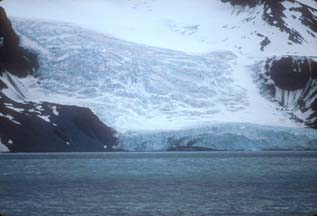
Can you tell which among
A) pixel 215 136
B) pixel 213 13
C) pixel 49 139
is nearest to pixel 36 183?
pixel 215 136

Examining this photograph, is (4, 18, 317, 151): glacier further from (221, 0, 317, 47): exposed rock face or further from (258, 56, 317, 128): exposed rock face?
(221, 0, 317, 47): exposed rock face

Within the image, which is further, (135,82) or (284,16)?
(284,16)

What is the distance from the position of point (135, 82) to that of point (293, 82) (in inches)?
1398

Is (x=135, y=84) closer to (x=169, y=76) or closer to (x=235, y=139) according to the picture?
(x=169, y=76)

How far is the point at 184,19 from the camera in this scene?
150000mm

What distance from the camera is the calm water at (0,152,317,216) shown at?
43188mm

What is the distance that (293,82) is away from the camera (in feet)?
432

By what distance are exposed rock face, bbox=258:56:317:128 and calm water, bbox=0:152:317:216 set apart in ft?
143

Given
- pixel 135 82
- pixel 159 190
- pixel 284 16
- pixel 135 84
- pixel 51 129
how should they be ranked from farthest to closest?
pixel 284 16, pixel 135 82, pixel 135 84, pixel 51 129, pixel 159 190

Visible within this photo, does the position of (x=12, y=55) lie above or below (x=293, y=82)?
above

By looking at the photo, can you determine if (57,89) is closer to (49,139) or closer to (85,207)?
(49,139)

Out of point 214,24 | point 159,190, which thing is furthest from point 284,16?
point 159,190

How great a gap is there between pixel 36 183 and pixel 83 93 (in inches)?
2063

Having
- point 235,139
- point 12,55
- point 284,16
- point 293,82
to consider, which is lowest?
point 235,139
